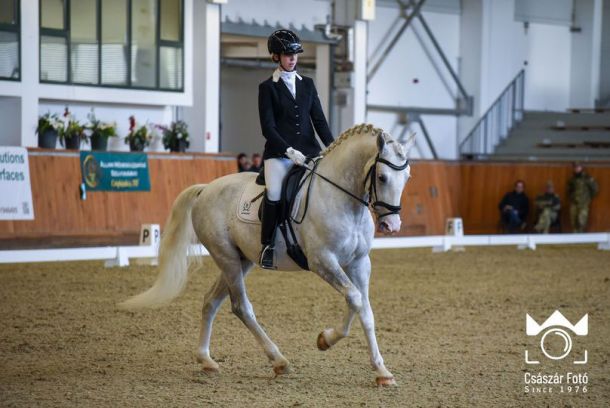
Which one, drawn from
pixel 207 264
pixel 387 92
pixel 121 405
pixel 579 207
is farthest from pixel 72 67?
pixel 121 405

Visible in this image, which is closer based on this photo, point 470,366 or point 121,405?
point 121,405

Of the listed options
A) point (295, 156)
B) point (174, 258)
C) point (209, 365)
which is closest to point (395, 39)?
point (174, 258)

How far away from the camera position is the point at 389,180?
5340mm

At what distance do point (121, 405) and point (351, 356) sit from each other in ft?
6.64

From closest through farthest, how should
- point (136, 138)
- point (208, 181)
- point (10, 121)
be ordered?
point (208, 181)
point (10, 121)
point (136, 138)

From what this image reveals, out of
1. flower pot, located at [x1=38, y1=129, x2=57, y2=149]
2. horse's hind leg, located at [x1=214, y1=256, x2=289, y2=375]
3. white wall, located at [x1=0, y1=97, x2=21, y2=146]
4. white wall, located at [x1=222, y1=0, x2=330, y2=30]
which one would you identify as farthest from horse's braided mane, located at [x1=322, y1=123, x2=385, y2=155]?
white wall, located at [x1=222, y1=0, x2=330, y2=30]

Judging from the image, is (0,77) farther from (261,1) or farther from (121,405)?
(121,405)

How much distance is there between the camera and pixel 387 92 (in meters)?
24.6

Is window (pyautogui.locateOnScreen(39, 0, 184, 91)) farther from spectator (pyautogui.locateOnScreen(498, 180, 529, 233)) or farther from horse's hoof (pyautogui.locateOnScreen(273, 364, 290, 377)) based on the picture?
horse's hoof (pyautogui.locateOnScreen(273, 364, 290, 377))

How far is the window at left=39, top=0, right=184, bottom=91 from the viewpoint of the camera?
1820cm

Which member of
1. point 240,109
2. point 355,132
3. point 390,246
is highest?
point 240,109

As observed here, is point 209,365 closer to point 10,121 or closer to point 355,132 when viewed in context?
point 355,132

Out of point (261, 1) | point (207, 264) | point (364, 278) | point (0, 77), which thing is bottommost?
point (207, 264)

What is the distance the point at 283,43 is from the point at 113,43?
13866mm
